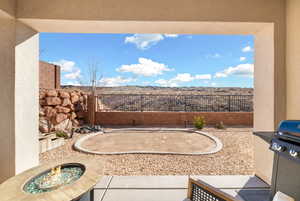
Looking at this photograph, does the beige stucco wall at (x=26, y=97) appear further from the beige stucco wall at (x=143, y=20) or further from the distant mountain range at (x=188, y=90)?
the distant mountain range at (x=188, y=90)

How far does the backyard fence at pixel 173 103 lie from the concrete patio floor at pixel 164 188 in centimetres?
666

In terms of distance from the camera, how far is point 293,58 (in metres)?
2.18

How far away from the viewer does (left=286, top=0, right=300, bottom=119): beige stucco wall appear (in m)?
2.11

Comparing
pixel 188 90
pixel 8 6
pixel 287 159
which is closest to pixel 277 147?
pixel 287 159

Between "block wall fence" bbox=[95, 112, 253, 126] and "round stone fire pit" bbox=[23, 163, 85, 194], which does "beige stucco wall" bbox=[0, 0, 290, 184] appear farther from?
"block wall fence" bbox=[95, 112, 253, 126]

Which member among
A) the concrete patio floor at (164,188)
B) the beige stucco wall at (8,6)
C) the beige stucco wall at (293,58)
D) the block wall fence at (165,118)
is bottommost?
the concrete patio floor at (164,188)

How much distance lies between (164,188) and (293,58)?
2.64 m

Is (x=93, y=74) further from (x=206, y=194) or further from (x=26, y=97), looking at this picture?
(x=206, y=194)

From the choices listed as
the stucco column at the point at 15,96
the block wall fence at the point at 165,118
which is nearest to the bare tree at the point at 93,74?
the block wall fence at the point at 165,118

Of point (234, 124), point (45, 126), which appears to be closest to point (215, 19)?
point (45, 126)

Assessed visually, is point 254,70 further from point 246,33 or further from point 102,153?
point 102,153

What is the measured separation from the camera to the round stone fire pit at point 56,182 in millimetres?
1383

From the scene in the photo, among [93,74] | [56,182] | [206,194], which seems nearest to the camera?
[206,194]

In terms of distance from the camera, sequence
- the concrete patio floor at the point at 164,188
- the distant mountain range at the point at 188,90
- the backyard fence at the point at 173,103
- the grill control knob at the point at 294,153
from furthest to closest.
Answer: the distant mountain range at the point at 188,90
the backyard fence at the point at 173,103
the concrete patio floor at the point at 164,188
the grill control knob at the point at 294,153
